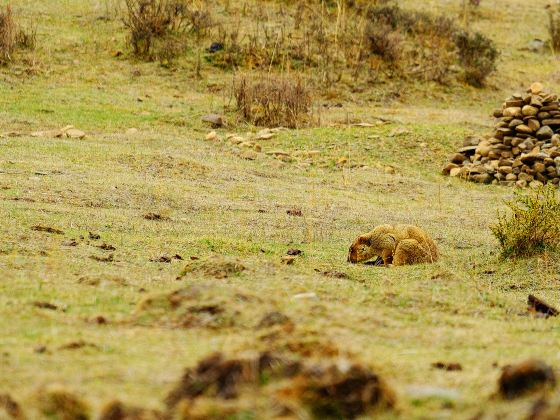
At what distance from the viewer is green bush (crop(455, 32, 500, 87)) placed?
882 inches

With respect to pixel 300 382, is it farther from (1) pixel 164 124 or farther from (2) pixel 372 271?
(1) pixel 164 124

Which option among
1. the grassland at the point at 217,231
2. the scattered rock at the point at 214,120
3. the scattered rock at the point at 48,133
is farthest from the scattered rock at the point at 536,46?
the scattered rock at the point at 48,133

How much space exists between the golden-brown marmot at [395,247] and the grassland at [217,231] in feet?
0.66

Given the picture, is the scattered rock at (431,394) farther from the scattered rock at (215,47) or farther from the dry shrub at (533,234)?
the scattered rock at (215,47)

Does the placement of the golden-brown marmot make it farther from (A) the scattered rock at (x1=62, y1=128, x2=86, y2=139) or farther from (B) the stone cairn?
(A) the scattered rock at (x1=62, y1=128, x2=86, y2=139)

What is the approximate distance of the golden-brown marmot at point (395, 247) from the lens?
798 centimetres

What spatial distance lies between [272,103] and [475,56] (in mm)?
7178

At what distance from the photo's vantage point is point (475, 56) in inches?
900

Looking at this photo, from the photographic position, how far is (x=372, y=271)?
24.9 feet

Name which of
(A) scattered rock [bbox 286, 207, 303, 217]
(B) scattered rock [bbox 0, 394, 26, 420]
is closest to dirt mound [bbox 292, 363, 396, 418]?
(B) scattered rock [bbox 0, 394, 26, 420]

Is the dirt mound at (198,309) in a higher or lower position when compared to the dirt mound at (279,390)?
lower

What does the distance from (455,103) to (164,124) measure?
24.2 feet

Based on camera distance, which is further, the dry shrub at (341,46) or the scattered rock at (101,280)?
the dry shrub at (341,46)

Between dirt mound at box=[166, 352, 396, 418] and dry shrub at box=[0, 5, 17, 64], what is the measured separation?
1754 centimetres
